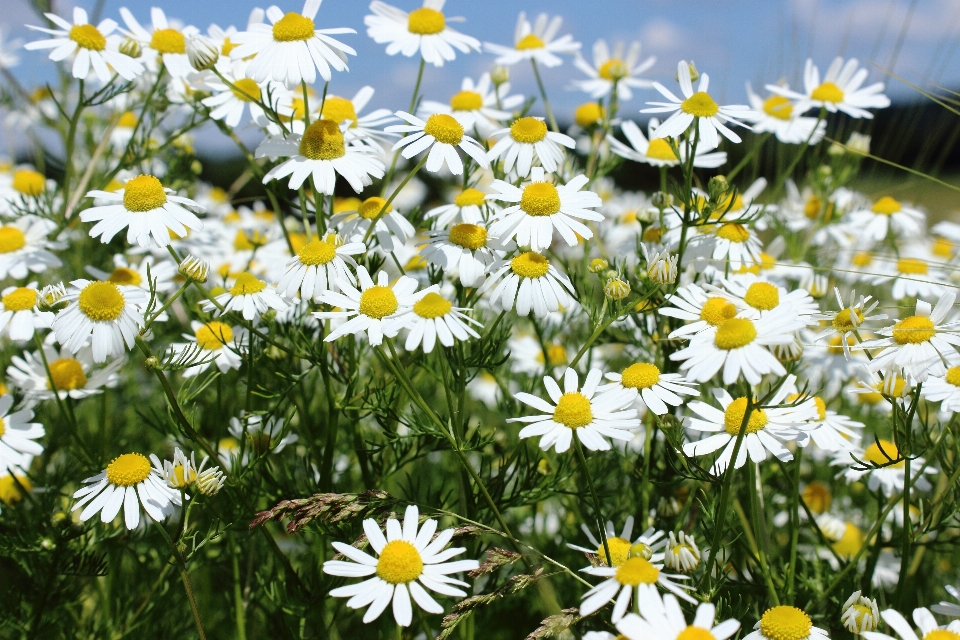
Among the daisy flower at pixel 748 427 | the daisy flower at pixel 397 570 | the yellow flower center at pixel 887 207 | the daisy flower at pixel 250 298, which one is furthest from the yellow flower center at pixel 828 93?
the daisy flower at pixel 397 570

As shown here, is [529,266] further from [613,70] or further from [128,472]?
[613,70]

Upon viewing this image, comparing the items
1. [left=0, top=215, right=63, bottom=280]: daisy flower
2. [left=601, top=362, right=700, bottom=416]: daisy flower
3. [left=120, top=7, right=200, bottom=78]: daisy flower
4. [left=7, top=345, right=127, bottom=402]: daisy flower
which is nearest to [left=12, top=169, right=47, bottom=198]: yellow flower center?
[left=0, top=215, right=63, bottom=280]: daisy flower

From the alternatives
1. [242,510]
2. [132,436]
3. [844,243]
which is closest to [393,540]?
[242,510]

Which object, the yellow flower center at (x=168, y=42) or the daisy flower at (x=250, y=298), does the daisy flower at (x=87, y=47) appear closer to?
the yellow flower center at (x=168, y=42)

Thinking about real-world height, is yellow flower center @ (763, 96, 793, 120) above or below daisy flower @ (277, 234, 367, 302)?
above

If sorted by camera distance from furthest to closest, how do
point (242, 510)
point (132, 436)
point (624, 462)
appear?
point (132, 436), point (624, 462), point (242, 510)

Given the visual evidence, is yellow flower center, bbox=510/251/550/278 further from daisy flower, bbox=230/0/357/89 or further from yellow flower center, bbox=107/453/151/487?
yellow flower center, bbox=107/453/151/487

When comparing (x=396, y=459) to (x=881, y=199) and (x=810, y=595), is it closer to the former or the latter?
(x=810, y=595)
